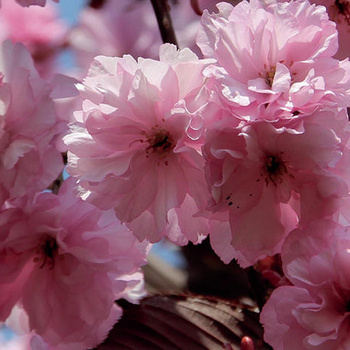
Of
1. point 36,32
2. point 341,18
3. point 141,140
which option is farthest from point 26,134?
point 36,32

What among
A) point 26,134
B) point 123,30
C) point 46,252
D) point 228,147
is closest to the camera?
point 228,147

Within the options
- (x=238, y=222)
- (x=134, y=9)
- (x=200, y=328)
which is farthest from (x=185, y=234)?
(x=134, y=9)

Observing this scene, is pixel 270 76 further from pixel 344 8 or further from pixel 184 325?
pixel 184 325

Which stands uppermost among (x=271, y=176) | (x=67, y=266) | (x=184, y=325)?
(x=271, y=176)

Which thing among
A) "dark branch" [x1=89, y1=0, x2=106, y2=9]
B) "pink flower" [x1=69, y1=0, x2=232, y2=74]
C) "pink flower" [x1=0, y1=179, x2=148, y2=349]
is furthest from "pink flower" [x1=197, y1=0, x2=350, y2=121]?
"dark branch" [x1=89, y1=0, x2=106, y2=9]

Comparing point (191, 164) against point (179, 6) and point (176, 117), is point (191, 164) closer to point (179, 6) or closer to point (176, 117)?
point (176, 117)

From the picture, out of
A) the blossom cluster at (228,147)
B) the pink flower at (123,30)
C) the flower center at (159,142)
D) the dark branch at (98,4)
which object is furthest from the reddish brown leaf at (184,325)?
the dark branch at (98,4)

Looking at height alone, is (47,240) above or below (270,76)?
below
